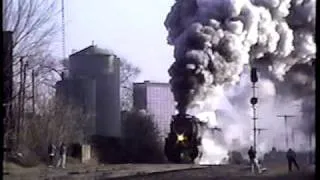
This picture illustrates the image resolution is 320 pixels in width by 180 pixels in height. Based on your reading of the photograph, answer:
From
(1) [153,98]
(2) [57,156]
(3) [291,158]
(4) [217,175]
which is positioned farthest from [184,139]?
(1) [153,98]

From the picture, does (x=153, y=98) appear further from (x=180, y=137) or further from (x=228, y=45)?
(x=180, y=137)

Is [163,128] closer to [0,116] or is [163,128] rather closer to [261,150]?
[261,150]

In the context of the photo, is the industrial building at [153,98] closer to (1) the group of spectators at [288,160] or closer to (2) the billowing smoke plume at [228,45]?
(2) the billowing smoke plume at [228,45]

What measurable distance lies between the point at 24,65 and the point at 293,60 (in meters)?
15.2

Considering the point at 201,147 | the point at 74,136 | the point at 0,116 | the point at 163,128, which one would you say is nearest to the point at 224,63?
the point at 201,147

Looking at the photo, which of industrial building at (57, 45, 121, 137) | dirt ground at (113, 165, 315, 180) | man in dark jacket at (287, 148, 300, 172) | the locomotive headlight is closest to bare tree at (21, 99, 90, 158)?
industrial building at (57, 45, 121, 137)

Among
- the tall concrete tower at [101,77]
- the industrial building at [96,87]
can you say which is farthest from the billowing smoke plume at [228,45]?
the tall concrete tower at [101,77]

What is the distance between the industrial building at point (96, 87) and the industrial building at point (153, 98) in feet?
10.6

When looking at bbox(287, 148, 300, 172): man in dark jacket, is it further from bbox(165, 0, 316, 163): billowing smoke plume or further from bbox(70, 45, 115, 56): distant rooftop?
bbox(70, 45, 115, 56): distant rooftop

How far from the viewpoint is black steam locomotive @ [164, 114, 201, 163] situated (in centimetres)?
3522

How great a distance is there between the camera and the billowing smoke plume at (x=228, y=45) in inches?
1474

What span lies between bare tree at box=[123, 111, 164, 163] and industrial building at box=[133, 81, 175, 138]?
760 cm

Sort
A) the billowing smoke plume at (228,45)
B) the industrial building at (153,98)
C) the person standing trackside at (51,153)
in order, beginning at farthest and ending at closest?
Result: the industrial building at (153,98), the person standing trackside at (51,153), the billowing smoke plume at (228,45)

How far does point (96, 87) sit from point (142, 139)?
1273 cm
